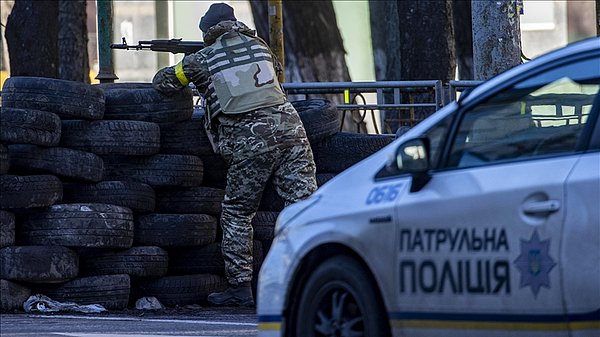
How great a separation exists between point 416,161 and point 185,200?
5.70m

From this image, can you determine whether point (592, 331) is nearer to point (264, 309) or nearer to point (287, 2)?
point (264, 309)

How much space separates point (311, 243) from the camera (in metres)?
6.85

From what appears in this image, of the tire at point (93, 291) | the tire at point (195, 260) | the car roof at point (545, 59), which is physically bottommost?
the tire at point (93, 291)

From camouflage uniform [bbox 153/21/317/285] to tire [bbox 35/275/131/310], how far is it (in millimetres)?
798

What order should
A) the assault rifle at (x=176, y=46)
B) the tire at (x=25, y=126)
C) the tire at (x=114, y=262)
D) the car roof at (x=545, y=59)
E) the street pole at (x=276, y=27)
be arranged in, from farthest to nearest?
the street pole at (x=276, y=27) → the assault rifle at (x=176, y=46) → the tire at (x=114, y=262) → the tire at (x=25, y=126) → the car roof at (x=545, y=59)

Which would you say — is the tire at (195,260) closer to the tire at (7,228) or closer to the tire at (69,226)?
the tire at (69,226)

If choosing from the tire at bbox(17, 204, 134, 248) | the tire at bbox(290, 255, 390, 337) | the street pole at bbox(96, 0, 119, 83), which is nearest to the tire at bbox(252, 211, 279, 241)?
Answer: the tire at bbox(17, 204, 134, 248)

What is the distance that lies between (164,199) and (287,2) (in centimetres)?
1209

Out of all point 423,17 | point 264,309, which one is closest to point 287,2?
point 423,17

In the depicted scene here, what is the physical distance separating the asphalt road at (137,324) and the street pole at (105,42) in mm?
4971

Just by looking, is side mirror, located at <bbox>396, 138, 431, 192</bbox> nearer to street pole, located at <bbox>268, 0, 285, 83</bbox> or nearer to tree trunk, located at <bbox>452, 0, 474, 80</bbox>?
street pole, located at <bbox>268, 0, 285, 83</bbox>

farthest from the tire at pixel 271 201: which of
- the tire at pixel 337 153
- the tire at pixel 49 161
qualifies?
the tire at pixel 49 161

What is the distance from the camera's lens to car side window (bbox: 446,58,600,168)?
20.3 ft

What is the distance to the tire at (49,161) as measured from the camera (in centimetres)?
1128
